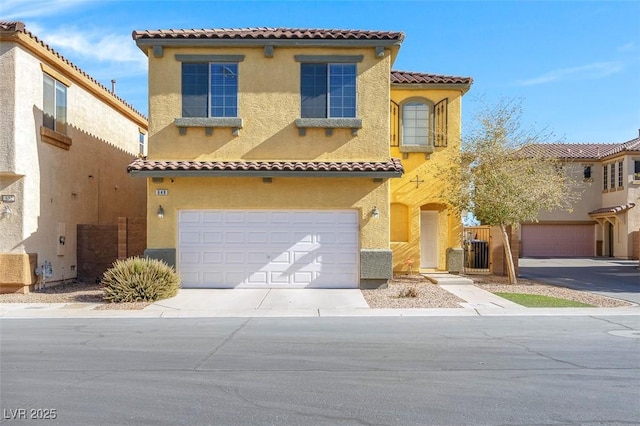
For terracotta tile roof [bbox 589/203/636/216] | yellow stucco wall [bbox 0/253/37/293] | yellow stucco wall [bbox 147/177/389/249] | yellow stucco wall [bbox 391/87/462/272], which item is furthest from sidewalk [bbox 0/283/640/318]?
terracotta tile roof [bbox 589/203/636/216]

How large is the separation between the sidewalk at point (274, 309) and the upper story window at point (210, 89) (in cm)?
525

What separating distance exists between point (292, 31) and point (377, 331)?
9980 millimetres

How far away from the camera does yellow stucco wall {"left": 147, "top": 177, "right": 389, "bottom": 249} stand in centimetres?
1672

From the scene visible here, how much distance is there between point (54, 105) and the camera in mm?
17531

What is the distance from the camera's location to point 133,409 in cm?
615

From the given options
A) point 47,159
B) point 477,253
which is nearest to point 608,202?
point 477,253

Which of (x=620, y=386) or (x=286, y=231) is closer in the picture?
(x=620, y=386)

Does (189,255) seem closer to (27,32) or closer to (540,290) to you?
(27,32)

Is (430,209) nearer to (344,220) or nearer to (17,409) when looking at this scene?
(344,220)

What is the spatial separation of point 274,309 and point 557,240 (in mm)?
31178

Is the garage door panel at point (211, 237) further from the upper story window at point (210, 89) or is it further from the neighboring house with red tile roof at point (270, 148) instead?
the upper story window at point (210, 89)

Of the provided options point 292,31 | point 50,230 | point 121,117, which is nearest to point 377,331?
point 292,31

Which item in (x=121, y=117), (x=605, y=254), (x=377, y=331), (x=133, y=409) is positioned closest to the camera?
(x=133, y=409)

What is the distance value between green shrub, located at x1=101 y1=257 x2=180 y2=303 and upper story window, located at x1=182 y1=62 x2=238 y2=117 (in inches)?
187
